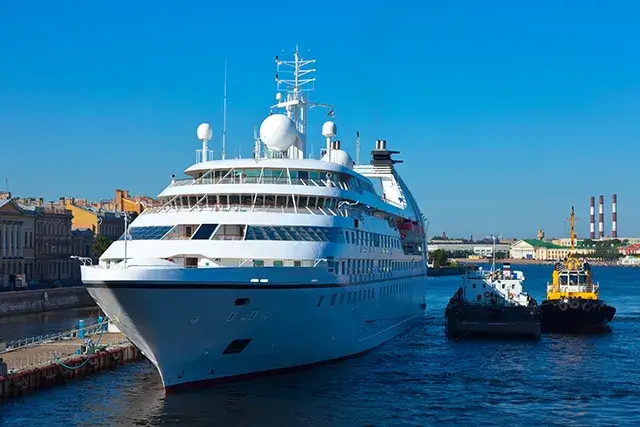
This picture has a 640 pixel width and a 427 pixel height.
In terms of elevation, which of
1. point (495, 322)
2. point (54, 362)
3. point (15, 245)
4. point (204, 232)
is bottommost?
point (54, 362)

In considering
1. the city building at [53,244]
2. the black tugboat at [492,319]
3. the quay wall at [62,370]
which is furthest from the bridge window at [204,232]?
the city building at [53,244]

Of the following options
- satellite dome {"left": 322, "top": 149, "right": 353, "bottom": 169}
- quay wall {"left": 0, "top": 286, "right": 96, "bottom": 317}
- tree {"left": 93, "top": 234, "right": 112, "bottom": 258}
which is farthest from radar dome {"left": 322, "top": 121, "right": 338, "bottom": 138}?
tree {"left": 93, "top": 234, "right": 112, "bottom": 258}

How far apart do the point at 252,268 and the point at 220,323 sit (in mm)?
2407

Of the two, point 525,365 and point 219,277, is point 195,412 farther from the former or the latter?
point 525,365

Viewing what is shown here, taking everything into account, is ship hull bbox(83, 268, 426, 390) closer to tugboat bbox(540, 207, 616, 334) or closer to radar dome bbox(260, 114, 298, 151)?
radar dome bbox(260, 114, 298, 151)

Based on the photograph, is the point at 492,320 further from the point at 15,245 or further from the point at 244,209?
the point at 15,245

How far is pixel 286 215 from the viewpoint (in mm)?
37656

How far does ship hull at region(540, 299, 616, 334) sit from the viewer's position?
6375cm

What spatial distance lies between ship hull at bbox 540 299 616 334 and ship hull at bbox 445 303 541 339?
23.2ft

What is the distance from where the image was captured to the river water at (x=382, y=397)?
3234cm

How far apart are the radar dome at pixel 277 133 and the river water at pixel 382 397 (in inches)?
452

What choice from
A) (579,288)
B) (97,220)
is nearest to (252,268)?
(579,288)

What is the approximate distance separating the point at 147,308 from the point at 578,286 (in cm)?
4371

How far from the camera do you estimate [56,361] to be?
40500 mm
